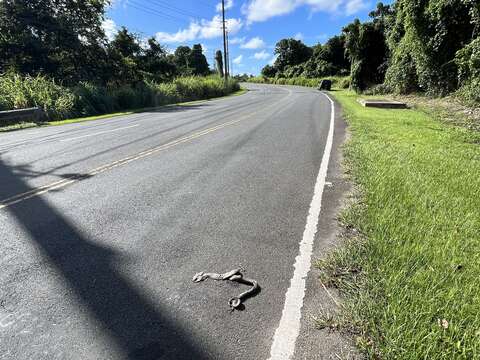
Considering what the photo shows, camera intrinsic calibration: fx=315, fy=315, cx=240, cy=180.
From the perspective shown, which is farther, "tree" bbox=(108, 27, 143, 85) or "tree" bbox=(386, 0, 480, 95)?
"tree" bbox=(108, 27, 143, 85)

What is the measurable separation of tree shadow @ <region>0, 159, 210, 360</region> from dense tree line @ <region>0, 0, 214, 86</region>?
2467 centimetres

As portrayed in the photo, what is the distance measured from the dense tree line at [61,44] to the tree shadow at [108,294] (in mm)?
24669

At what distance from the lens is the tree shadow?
6.84 feet

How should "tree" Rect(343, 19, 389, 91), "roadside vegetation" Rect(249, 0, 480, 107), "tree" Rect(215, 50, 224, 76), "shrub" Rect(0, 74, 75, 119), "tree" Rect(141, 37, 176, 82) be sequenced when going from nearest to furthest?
"roadside vegetation" Rect(249, 0, 480, 107) < "shrub" Rect(0, 74, 75, 119) < "tree" Rect(343, 19, 389, 91) < "tree" Rect(141, 37, 176, 82) < "tree" Rect(215, 50, 224, 76)

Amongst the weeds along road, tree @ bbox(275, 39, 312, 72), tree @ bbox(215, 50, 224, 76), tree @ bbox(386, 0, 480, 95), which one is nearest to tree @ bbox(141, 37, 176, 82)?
tree @ bbox(215, 50, 224, 76)

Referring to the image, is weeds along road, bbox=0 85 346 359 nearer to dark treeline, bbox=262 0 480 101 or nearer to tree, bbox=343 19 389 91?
dark treeline, bbox=262 0 480 101

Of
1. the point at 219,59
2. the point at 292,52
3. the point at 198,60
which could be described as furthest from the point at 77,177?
the point at 292,52

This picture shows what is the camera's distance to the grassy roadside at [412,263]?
197 cm

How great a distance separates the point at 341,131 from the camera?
10.1 metres

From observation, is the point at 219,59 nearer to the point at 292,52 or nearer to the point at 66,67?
the point at 292,52

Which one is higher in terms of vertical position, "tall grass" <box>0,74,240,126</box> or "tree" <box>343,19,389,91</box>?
"tree" <box>343,19,389,91</box>

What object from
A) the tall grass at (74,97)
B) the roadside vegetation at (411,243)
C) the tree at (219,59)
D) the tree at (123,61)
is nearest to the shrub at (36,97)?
the tall grass at (74,97)

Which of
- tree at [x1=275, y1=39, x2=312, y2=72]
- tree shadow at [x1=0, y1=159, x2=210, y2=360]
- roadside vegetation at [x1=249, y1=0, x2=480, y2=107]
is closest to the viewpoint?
tree shadow at [x1=0, y1=159, x2=210, y2=360]

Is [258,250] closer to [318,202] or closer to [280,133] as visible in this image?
[318,202]
